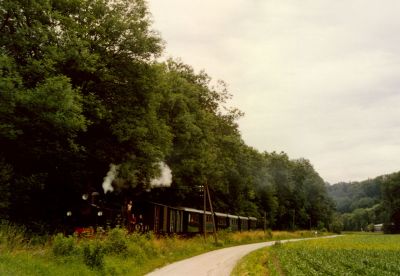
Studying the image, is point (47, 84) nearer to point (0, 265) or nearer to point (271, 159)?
point (0, 265)

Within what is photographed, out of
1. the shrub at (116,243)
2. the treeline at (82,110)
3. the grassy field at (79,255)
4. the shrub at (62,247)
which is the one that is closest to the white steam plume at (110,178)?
the treeline at (82,110)

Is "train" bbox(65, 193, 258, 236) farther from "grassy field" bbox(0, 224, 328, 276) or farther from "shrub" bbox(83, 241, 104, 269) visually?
"shrub" bbox(83, 241, 104, 269)

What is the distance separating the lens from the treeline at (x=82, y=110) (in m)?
25.7

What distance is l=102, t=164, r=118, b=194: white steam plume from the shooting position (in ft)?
114

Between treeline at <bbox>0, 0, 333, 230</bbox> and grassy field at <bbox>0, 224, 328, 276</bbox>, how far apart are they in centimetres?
633

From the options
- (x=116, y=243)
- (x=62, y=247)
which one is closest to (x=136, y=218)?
A: (x=116, y=243)

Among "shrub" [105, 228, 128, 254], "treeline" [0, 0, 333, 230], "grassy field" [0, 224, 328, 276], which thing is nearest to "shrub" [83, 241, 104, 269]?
"grassy field" [0, 224, 328, 276]

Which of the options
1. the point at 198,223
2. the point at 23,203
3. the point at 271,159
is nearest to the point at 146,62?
the point at 23,203

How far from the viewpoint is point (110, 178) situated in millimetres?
35750

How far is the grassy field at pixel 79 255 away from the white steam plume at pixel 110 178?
323 inches

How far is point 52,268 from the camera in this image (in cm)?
1559

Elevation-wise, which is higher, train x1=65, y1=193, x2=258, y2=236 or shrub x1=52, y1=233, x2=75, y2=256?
train x1=65, y1=193, x2=258, y2=236

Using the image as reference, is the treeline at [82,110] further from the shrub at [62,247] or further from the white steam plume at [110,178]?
the shrub at [62,247]

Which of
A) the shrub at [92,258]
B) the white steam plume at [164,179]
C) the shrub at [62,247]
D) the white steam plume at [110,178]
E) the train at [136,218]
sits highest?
the white steam plume at [164,179]
